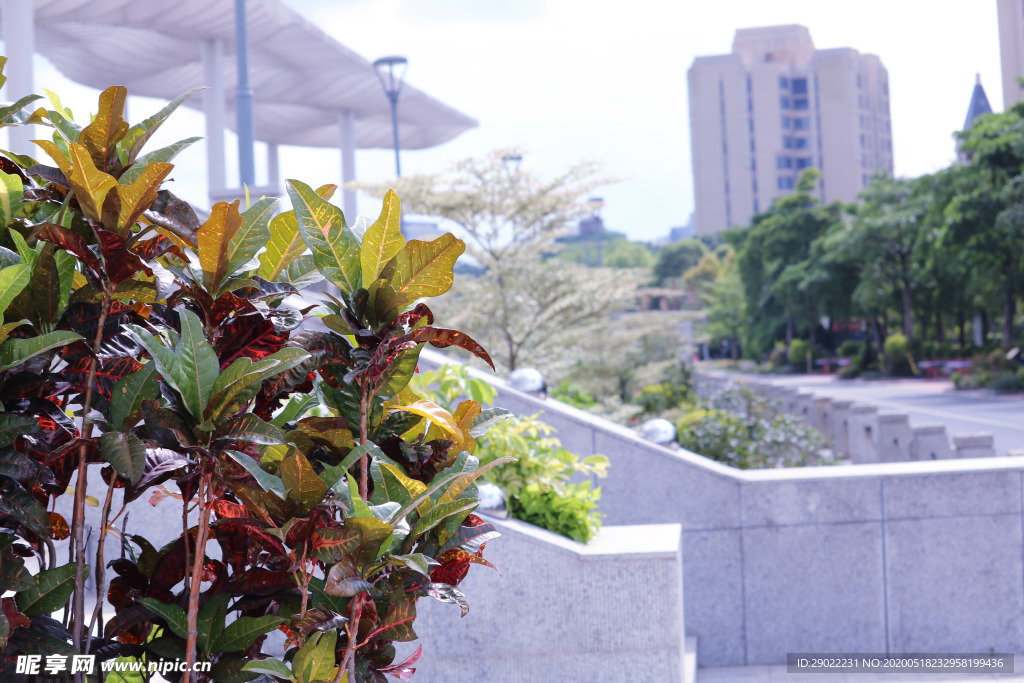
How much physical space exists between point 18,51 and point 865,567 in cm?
1168

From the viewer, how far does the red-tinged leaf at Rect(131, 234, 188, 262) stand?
5.61ft

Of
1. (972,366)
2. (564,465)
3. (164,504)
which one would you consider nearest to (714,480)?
(564,465)

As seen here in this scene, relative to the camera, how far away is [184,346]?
150cm

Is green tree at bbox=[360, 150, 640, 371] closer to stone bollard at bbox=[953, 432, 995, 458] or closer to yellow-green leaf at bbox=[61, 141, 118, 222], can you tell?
stone bollard at bbox=[953, 432, 995, 458]

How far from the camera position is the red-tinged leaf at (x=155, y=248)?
1709 mm

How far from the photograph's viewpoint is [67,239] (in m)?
1.52

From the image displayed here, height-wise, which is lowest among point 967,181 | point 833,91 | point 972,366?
point 972,366

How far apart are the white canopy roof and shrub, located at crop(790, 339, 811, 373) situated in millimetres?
27934

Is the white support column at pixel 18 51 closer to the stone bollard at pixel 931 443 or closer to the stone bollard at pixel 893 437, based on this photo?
the stone bollard at pixel 931 443

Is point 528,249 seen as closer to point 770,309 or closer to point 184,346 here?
point 184,346

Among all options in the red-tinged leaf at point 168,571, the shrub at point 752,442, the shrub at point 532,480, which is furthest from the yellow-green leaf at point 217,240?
the shrub at point 752,442

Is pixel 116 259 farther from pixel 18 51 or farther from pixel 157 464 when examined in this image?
pixel 18 51

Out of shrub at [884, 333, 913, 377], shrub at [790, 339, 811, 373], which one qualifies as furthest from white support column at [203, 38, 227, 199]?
shrub at [790, 339, 811, 373]

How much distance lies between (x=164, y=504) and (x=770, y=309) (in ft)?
172
